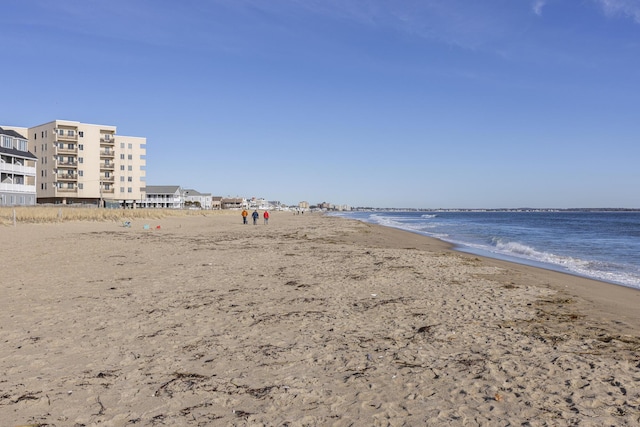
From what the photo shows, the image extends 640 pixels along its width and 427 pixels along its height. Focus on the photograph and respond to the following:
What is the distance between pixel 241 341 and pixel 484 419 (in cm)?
355

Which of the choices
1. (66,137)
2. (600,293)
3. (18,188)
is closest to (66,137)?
(66,137)

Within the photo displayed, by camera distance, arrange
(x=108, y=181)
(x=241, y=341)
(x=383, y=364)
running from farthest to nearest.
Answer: (x=108, y=181)
(x=241, y=341)
(x=383, y=364)

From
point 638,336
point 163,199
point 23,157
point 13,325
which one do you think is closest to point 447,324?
point 638,336

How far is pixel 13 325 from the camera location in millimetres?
6820

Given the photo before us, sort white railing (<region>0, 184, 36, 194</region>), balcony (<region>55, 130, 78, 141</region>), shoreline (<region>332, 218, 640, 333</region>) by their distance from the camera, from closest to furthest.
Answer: shoreline (<region>332, 218, 640, 333</region>)
white railing (<region>0, 184, 36, 194</region>)
balcony (<region>55, 130, 78, 141</region>)

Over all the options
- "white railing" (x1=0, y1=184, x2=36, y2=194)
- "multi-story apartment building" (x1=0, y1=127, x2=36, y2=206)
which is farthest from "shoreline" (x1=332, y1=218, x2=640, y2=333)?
"white railing" (x1=0, y1=184, x2=36, y2=194)

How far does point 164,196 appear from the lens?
121 m

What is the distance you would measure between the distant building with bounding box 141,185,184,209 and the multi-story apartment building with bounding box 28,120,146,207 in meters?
30.6

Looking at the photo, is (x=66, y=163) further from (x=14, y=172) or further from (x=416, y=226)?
(x=416, y=226)

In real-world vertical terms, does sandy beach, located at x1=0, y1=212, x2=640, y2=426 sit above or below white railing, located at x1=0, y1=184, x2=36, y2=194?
below

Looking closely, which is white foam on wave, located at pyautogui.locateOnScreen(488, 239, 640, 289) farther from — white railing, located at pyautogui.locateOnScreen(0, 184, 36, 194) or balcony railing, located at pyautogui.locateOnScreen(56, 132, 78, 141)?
balcony railing, located at pyautogui.locateOnScreen(56, 132, 78, 141)

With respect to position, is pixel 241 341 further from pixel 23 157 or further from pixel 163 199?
pixel 163 199

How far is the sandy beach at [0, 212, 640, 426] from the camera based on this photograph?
4203 mm

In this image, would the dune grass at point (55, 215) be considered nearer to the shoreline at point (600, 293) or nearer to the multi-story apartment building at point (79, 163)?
the multi-story apartment building at point (79, 163)
